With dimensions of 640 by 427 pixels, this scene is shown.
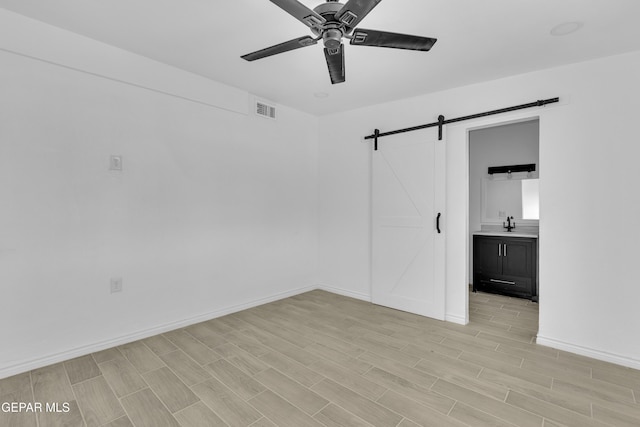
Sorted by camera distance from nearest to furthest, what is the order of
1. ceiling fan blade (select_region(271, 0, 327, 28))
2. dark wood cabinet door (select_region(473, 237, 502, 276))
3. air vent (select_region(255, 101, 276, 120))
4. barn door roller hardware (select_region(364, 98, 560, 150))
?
ceiling fan blade (select_region(271, 0, 327, 28)) < barn door roller hardware (select_region(364, 98, 560, 150)) < air vent (select_region(255, 101, 276, 120)) < dark wood cabinet door (select_region(473, 237, 502, 276))

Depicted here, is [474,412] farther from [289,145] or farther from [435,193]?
[289,145]

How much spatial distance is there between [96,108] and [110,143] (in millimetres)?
314

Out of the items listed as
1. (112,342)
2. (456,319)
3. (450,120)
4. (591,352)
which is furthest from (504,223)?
(112,342)

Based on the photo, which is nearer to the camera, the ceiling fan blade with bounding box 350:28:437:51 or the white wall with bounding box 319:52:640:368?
the ceiling fan blade with bounding box 350:28:437:51

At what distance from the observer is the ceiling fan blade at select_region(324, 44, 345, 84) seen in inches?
80.4

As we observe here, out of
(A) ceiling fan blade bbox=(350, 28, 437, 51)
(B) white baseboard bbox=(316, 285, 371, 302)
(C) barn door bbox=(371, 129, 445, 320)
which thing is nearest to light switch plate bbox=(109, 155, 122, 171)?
(A) ceiling fan blade bbox=(350, 28, 437, 51)

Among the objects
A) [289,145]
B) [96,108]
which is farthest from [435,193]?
[96,108]

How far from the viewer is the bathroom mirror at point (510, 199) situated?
4.70 m

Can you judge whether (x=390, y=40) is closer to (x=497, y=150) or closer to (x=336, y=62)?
(x=336, y=62)

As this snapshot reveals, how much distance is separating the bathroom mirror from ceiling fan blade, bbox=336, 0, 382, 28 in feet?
14.0

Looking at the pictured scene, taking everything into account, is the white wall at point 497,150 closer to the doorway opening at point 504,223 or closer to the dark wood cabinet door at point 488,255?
the doorway opening at point 504,223

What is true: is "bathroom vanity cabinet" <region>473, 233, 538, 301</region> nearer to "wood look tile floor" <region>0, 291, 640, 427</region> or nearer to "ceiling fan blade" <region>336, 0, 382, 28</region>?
"wood look tile floor" <region>0, 291, 640, 427</region>

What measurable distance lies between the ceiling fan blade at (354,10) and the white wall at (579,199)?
221 cm

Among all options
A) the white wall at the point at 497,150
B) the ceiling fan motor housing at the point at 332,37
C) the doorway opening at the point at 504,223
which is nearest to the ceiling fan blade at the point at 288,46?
the ceiling fan motor housing at the point at 332,37
